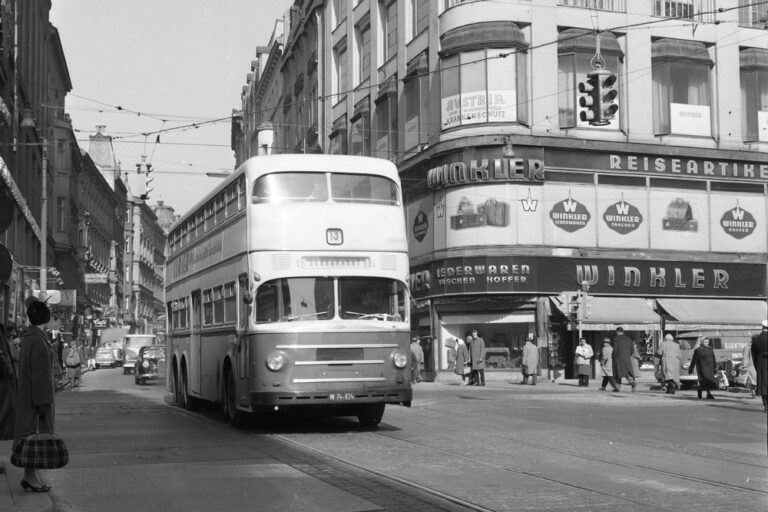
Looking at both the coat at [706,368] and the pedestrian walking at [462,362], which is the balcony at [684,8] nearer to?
the pedestrian walking at [462,362]

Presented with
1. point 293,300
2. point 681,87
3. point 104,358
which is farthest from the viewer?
point 104,358

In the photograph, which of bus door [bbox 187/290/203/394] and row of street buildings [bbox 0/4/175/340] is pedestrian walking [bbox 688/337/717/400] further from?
row of street buildings [bbox 0/4/175/340]

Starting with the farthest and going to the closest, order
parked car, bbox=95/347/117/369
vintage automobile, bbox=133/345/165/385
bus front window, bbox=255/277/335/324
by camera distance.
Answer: parked car, bbox=95/347/117/369
vintage automobile, bbox=133/345/165/385
bus front window, bbox=255/277/335/324

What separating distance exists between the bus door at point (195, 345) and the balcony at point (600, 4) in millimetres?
23340

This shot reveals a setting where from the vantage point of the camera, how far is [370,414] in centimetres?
1623

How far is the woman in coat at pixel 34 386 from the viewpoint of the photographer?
30.1ft

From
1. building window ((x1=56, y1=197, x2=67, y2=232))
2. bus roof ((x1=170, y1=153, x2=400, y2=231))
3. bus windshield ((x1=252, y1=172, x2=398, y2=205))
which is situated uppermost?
building window ((x1=56, y1=197, x2=67, y2=232))

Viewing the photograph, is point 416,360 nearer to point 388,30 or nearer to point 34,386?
point 388,30

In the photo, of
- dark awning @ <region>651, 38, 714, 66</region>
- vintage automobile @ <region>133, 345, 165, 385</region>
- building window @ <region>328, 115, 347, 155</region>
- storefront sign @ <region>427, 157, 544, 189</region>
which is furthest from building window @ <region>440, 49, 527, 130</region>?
building window @ <region>328, 115, 347, 155</region>

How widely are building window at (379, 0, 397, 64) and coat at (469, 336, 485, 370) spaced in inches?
630

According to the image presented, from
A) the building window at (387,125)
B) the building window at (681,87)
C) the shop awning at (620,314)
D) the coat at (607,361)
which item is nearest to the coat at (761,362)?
the coat at (607,361)

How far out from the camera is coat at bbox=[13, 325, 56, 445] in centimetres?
916

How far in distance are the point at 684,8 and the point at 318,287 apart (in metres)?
29.8

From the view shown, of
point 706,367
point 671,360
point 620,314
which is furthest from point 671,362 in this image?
point 620,314
